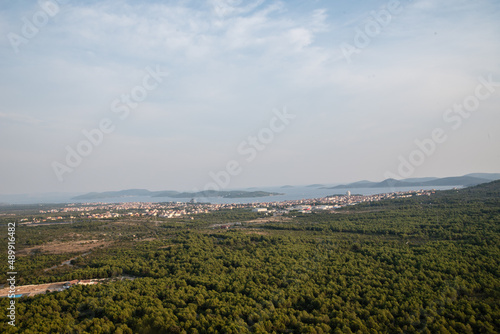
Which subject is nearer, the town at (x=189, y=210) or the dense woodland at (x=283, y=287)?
the dense woodland at (x=283, y=287)

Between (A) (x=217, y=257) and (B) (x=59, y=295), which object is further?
(A) (x=217, y=257)

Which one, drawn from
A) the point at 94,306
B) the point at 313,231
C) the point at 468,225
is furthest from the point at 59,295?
the point at 468,225

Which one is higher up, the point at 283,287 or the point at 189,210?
the point at 283,287

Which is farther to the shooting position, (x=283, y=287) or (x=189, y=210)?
(x=189, y=210)

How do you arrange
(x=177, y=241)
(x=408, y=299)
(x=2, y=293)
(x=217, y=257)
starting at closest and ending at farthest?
(x=408, y=299) < (x=2, y=293) < (x=217, y=257) < (x=177, y=241)

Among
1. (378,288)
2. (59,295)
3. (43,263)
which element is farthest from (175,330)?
(43,263)

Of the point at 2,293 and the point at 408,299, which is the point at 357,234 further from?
the point at 2,293

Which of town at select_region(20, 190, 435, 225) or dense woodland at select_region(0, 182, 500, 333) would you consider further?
town at select_region(20, 190, 435, 225)

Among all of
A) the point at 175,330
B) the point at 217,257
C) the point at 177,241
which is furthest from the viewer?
the point at 177,241
